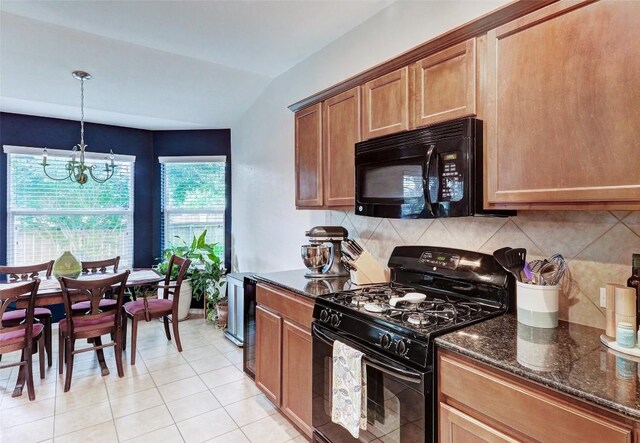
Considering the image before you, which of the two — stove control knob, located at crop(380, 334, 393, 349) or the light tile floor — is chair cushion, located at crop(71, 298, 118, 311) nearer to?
the light tile floor

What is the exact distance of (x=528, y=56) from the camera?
1332 mm

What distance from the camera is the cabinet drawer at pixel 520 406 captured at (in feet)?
2.93

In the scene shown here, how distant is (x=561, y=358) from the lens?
3.64ft

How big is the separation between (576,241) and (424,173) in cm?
69

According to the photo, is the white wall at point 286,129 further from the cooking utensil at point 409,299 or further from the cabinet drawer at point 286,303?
the cooking utensil at point 409,299

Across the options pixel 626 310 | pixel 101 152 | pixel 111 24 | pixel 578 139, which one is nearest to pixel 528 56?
pixel 578 139

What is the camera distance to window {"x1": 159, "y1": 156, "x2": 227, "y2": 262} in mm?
4809

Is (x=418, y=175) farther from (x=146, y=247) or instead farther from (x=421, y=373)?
(x=146, y=247)

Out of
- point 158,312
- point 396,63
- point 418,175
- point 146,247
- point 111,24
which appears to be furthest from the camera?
point 146,247

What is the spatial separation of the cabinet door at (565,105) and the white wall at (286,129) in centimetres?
61

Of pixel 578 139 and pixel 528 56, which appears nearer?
pixel 578 139

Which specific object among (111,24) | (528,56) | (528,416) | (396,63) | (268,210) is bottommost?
(528,416)

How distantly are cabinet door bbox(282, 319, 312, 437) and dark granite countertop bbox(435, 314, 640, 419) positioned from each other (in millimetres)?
973

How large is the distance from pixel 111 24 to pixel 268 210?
206cm
